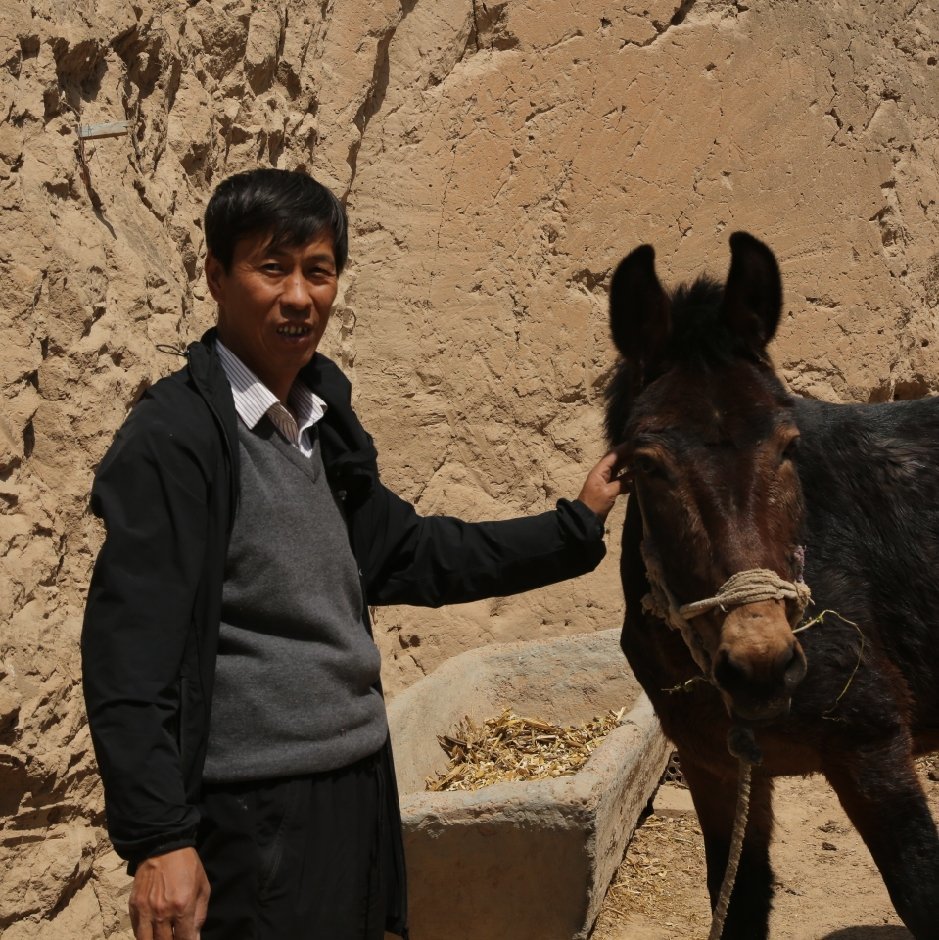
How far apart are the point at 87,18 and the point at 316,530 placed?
2.50 m

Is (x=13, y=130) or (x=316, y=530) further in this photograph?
(x=13, y=130)

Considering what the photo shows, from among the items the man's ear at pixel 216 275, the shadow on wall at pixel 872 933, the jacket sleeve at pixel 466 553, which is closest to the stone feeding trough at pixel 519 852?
the shadow on wall at pixel 872 933

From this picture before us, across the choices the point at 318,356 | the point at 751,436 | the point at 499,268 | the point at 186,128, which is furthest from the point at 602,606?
the point at 318,356

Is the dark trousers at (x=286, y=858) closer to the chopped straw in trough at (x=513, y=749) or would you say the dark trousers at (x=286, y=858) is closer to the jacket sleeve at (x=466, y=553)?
the jacket sleeve at (x=466, y=553)

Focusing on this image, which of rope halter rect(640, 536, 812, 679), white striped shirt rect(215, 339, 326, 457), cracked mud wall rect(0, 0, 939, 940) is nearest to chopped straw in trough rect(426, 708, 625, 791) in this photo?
cracked mud wall rect(0, 0, 939, 940)

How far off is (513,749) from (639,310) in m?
2.48

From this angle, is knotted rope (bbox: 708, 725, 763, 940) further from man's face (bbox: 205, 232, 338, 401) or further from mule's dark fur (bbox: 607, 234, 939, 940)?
man's face (bbox: 205, 232, 338, 401)

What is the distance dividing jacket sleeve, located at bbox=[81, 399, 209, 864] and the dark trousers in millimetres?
161

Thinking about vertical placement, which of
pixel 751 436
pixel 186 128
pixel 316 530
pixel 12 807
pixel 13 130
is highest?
pixel 186 128

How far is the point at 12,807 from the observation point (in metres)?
3.27

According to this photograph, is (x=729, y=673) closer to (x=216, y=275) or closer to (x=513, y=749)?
(x=216, y=275)

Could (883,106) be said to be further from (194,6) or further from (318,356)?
(318,356)

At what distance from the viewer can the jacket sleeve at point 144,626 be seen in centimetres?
176

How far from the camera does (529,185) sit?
6074 mm
